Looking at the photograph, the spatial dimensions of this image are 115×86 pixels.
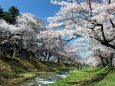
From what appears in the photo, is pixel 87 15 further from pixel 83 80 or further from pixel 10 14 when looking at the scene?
pixel 10 14

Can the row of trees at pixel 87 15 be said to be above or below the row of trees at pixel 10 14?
below

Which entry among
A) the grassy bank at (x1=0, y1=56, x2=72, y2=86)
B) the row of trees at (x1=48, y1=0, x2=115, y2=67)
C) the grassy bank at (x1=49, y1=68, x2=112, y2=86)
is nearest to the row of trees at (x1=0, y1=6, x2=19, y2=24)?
the grassy bank at (x1=0, y1=56, x2=72, y2=86)

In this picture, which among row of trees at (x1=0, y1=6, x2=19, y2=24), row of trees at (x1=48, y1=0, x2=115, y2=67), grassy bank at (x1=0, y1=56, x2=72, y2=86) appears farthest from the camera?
row of trees at (x1=0, y1=6, x2=19, y2=24)

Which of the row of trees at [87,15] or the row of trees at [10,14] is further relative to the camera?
the row of trees at [10,14]

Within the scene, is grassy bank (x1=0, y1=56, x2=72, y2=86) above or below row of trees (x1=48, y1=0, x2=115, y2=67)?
below

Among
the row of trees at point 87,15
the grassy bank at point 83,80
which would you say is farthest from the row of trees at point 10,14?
the row of trees at point 87,15

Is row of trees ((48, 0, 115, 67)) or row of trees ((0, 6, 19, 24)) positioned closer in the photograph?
row of trees ((48, 0, 115, 67))

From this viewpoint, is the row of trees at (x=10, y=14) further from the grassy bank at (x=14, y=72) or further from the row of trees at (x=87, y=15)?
the row of trees at (x=87, y=15)

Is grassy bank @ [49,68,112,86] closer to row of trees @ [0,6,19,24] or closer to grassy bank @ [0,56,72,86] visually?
grassy bank @ [0,56,72,86]

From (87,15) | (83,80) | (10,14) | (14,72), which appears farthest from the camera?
(10,14)

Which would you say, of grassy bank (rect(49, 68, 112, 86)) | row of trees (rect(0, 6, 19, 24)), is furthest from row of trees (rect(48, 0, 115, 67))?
row of trees (rect(0, 6, 19, 24))

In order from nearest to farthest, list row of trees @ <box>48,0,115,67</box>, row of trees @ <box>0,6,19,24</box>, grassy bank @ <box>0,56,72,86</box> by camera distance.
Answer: row of trees @ <box>48,0,115,67</box>
grassy bank @ <box>0,56,72,86</box>
row of trees @ <box>0,6,19,24</box>

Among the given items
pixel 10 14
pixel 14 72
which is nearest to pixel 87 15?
pixel 14 72

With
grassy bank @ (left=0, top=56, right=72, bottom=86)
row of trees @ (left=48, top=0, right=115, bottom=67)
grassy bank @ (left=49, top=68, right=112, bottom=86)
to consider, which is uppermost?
row of trees @ (left=48, top=0, right=115, bottom=67)
